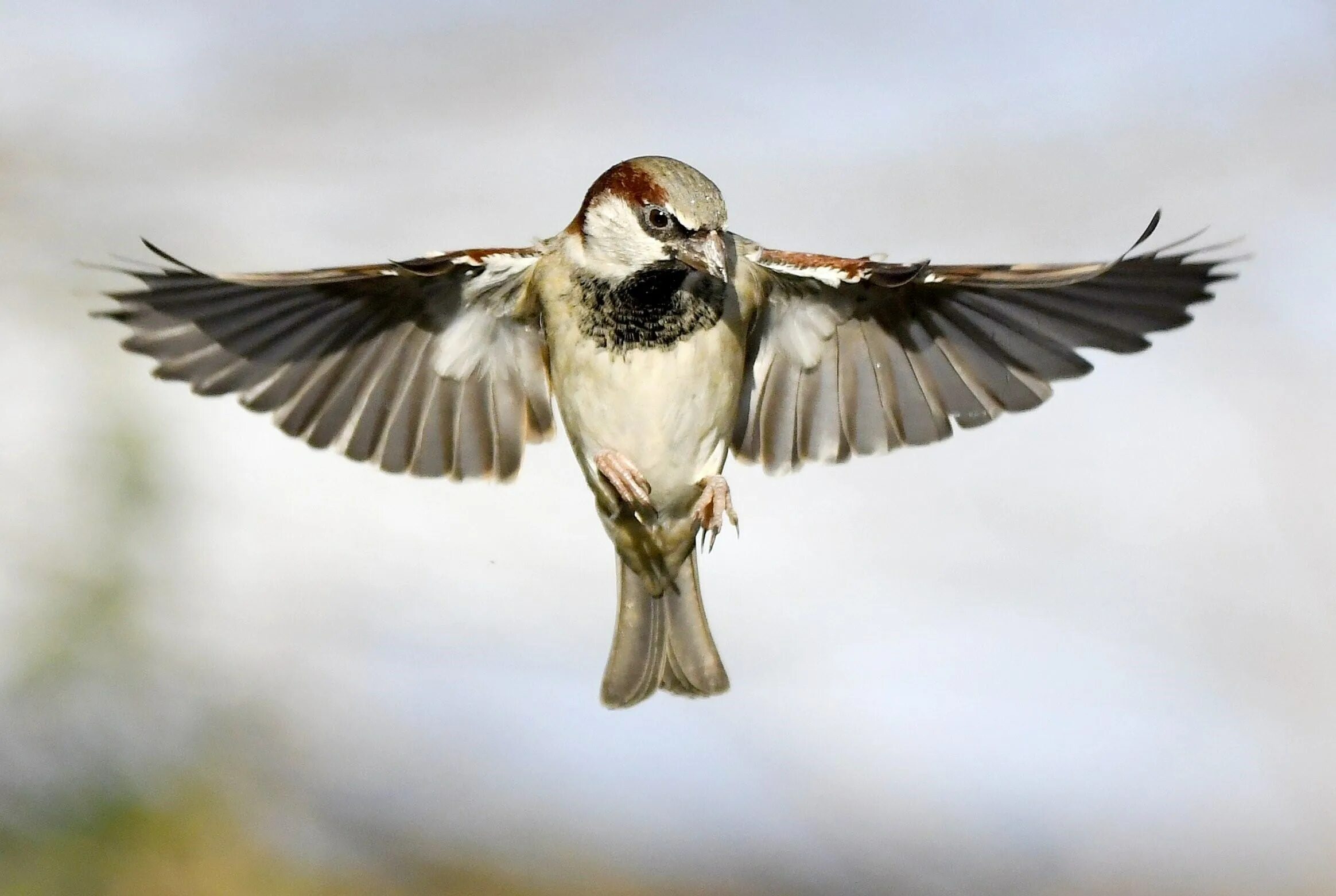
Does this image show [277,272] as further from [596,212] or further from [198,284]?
[596,212]

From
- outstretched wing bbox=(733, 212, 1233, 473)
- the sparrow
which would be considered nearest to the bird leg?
the sparrow

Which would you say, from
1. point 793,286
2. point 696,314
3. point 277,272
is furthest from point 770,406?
point 277,272

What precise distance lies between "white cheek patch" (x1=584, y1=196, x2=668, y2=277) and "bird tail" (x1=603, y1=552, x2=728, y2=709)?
2.13 ft

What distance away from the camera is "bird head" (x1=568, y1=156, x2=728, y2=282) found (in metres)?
1.80

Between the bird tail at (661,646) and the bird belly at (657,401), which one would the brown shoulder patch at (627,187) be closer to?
the bird belly at (657,401)

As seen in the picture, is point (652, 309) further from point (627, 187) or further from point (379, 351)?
point (379, 351)

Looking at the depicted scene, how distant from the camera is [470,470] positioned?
2.48 meters

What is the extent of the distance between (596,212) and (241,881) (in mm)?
2017

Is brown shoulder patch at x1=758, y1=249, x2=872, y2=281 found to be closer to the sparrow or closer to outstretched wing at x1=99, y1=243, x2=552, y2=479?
the sparrow

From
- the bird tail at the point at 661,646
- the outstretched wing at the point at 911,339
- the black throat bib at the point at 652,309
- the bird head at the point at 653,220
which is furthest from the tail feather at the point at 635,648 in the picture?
the bird head at the point at 653,220

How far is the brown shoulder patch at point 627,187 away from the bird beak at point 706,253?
69mm

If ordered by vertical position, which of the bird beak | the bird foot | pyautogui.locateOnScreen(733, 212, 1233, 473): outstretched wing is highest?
pyautogui.locateOnScreen(733, 212, 1233, 473): outstretched wing

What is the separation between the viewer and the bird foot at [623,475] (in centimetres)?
202

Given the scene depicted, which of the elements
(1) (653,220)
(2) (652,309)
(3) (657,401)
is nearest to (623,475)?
(3) (657,401)
